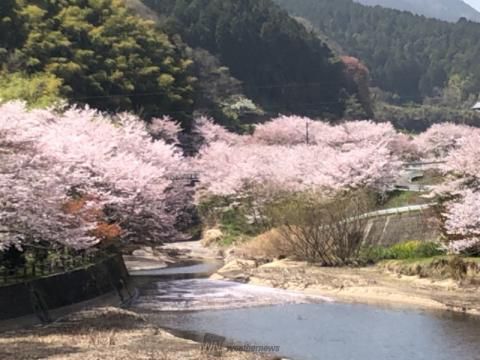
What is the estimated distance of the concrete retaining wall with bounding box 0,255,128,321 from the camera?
2248 centimetres

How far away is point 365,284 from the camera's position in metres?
33.9

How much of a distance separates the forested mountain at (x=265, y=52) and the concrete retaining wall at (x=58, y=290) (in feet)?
250

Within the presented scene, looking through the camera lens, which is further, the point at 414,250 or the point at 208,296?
the point at 414,250

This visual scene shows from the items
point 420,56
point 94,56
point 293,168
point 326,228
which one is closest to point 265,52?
point 94,56

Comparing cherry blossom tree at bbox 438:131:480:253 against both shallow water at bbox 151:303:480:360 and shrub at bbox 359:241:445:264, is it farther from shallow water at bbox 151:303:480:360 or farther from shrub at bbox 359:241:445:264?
shallow water at bbox 151:303:480:360

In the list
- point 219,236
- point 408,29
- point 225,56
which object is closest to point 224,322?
point 219,236

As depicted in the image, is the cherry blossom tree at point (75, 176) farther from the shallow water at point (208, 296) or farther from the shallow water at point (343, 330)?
the shallow water at point (343, 330)

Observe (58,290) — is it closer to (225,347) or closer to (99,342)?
(99,342)

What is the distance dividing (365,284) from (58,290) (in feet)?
47.8

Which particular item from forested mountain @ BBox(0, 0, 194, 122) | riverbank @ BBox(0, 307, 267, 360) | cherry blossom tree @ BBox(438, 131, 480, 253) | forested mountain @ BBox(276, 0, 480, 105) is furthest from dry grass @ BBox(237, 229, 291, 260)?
forested mountain @ BBox(276, 0, 480, 105)

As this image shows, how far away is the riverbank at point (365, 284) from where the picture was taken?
30.3 metres

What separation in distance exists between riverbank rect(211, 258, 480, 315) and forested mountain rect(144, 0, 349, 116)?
225ft

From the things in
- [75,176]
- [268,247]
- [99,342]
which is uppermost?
[75,176]

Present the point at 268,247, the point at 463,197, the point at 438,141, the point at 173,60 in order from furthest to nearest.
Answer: the point at 438,141 → the point at 173,60 → the point at 268,247 → the point at 463,197
